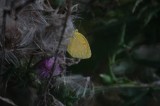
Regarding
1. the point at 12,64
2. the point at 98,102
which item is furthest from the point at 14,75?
the point at 98,102

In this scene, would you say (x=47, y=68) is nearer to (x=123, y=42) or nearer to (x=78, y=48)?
(x=78, y=48)

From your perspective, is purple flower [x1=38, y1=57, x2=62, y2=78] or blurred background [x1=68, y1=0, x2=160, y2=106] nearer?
purple flower [x1=38, y1=57, x2=62, y2=78]

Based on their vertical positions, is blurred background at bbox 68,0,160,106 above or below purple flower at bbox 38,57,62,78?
below

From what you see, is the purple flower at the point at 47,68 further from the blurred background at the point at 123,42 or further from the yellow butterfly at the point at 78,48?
the blurred background at the point at 123,42

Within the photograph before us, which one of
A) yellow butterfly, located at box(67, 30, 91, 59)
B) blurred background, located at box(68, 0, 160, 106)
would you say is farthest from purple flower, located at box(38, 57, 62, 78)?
blurred background, located at box(68, 0, 160, 106)

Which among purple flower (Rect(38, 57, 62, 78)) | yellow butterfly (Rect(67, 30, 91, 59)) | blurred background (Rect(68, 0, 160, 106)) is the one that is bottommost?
blurred background (Rect(68, 0, 160, 106))

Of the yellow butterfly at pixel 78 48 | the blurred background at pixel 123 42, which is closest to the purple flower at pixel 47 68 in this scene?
the yellow butterfly at pixel 78 48

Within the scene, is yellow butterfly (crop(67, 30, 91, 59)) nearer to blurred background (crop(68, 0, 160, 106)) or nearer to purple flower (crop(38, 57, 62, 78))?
purple flower (crop(38, 57, 62, 78))

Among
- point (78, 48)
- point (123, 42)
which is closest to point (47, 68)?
point (78, 48)
